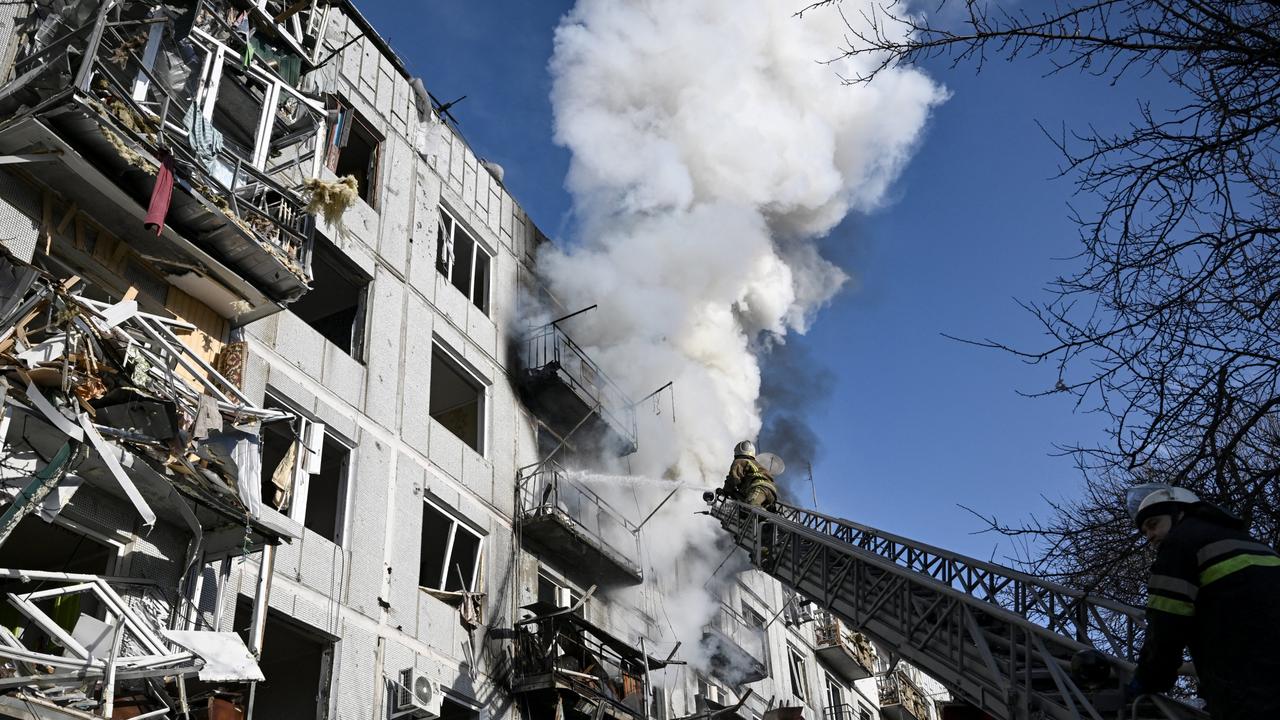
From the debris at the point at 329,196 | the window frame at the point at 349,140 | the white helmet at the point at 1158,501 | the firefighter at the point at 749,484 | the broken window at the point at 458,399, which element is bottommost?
the white helmet at the point at 1158,501

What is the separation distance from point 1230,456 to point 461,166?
15394 millimetres

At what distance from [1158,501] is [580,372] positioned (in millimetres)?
14694

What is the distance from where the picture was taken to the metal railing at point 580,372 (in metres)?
18.9

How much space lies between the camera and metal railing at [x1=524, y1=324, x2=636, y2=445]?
18.9 meters

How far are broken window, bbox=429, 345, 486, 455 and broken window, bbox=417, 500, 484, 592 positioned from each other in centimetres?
165

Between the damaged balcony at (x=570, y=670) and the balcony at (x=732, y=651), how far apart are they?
4954 mm

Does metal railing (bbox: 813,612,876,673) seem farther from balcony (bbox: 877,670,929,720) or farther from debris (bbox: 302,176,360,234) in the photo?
debris (bbox: 302,176,360,234)

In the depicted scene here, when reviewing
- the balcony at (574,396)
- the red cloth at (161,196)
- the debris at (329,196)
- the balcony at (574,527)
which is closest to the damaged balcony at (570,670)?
the balcony at (574,527)

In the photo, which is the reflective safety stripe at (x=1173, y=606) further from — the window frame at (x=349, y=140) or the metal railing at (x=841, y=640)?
the metal railing at (x=841, y=640)

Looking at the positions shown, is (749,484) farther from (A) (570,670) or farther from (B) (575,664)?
(A) (570,670)

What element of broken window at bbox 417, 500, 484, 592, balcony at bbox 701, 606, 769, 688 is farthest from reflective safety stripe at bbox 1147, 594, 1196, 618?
balcony at bbox 701, 606, 769, 688

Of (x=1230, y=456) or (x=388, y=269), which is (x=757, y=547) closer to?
(x=388, y=269)

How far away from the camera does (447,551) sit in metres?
14.6

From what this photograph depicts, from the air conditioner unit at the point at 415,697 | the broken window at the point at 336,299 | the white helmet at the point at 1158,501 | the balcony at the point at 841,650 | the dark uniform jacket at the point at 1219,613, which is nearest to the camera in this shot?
the dark uniform jacket at the point at 1219,613
